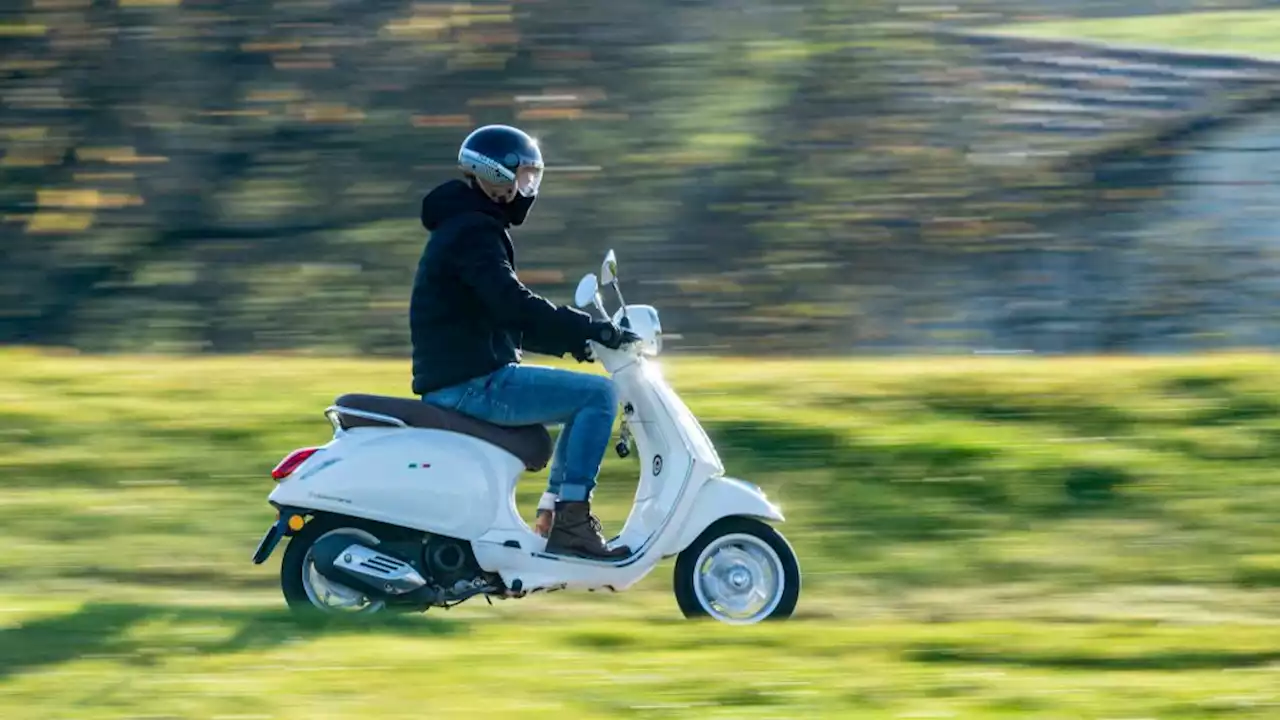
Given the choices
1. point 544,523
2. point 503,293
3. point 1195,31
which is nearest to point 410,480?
point 544,523

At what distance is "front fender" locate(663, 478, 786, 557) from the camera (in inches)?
278

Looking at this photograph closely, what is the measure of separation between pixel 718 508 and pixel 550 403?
27.7 inches

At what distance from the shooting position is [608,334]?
6.79 metres

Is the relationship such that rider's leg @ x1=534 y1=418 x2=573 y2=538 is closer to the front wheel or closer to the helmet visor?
the front wheel

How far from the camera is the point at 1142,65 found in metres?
18.0

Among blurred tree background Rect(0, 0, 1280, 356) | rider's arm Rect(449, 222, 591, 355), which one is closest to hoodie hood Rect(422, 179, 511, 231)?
rider's arm Rect(449, 222, 591, 355)

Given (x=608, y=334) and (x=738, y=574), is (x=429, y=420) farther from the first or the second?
(x=738, y=574)

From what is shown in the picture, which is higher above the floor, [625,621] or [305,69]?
[305,69]

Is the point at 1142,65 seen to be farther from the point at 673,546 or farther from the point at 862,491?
the point at 673,546

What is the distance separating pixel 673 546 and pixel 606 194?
9.62m

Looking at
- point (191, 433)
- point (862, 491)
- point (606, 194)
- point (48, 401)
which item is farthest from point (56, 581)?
point (606, 194)

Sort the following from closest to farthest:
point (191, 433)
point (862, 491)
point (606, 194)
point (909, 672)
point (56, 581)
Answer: point (909, 672), point (56, 581), point (862, 491), point (191, 433), point (606, 194)

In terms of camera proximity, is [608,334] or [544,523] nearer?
[608,334]

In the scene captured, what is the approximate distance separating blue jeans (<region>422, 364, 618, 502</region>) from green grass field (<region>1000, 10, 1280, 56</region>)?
1187 cm
